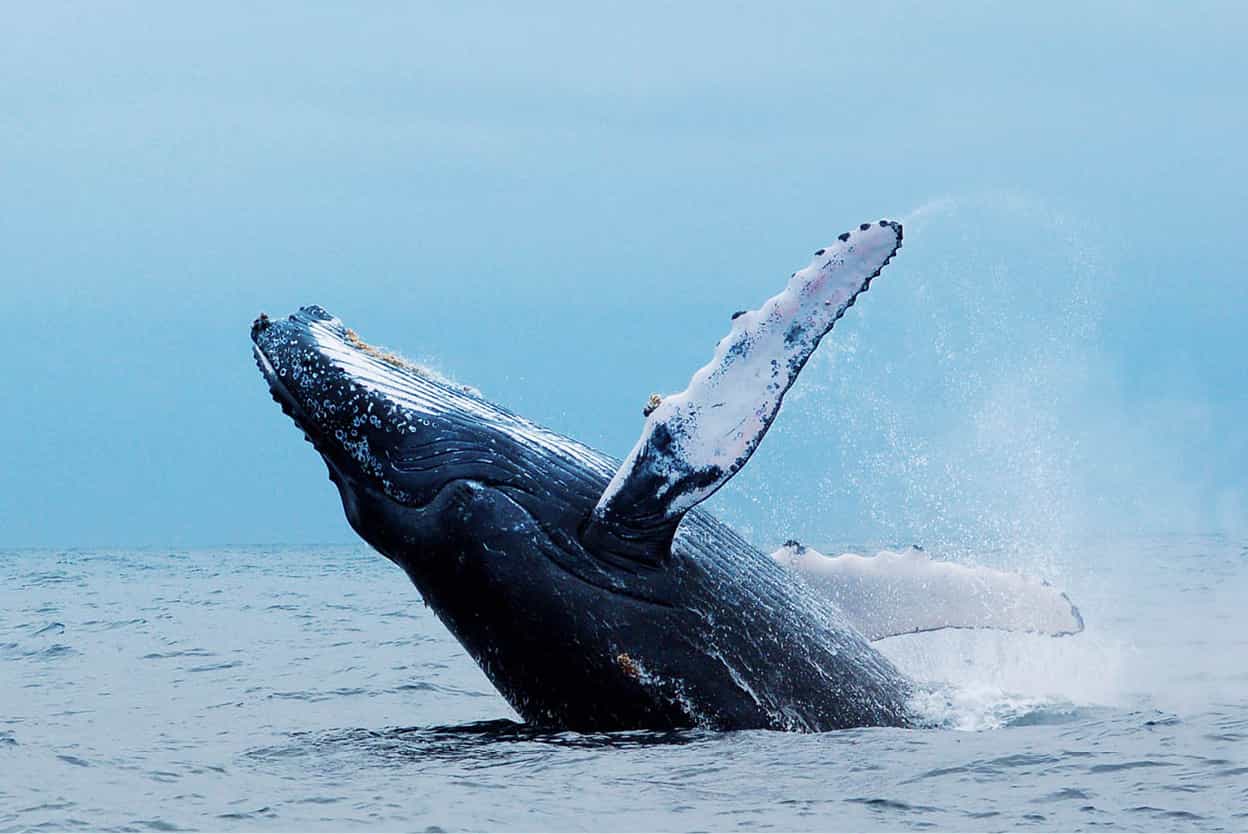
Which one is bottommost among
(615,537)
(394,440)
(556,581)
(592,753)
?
(592,753)

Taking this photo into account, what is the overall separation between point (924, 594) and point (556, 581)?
9.07 ft

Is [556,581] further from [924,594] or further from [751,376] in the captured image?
[924,594]

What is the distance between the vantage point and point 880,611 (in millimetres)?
9164

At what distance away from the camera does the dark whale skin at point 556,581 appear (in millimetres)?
7559

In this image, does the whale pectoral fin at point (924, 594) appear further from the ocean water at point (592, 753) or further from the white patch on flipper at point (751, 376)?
the white patch on flipper at point (751, 376)

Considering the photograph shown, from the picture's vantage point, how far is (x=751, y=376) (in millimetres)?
7172

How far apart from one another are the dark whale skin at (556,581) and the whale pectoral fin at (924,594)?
0.73 m

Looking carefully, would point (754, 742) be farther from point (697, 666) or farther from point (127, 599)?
point (127, 599)

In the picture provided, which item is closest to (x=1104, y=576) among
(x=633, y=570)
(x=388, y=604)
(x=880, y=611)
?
(x=388, y=604)

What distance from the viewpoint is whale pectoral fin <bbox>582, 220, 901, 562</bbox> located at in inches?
279

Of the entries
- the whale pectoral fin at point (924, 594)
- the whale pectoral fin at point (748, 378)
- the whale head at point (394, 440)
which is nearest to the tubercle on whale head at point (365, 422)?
the whale head at point (394, 440)

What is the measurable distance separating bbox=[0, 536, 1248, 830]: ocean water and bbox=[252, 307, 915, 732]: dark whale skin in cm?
24

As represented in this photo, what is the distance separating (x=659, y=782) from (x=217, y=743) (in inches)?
137

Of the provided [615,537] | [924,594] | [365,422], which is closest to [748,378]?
[615,537]
